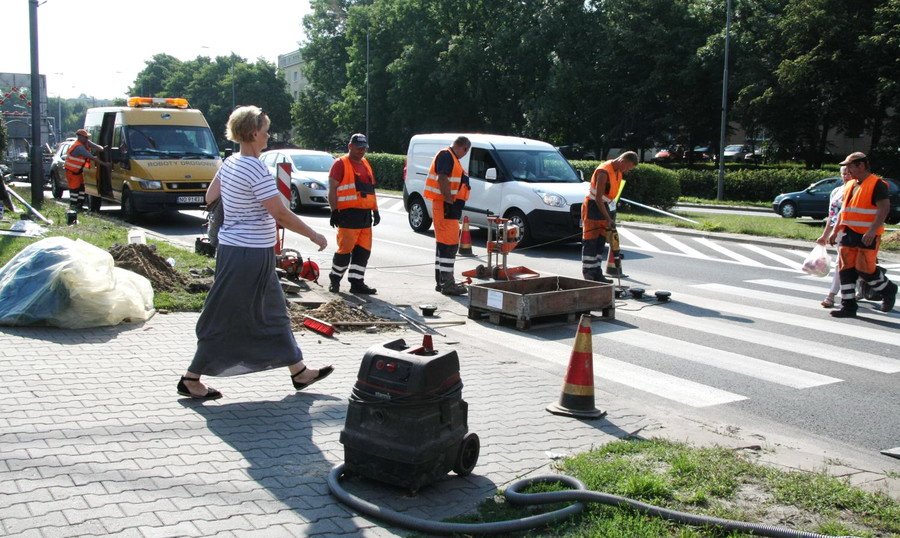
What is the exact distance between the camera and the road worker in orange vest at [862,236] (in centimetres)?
1025

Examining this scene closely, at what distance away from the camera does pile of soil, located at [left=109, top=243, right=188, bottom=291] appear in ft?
33.6

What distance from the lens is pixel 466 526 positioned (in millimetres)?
4027

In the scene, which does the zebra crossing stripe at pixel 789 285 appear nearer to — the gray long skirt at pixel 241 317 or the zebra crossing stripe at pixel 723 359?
the zebra crossing stripe at pixel 723 359

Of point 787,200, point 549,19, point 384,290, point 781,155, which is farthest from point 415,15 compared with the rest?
point 384,290

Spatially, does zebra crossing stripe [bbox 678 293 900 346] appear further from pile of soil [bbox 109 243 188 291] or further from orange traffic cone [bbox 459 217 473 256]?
pile of soil [bbox 109 243 188 291]

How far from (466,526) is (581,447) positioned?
158 cm

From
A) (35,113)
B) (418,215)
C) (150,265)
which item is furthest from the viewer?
(35,113)

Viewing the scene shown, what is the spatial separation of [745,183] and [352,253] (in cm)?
3174

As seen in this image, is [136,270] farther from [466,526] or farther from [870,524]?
[870,524]

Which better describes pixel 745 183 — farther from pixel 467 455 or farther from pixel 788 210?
pixel 467 455

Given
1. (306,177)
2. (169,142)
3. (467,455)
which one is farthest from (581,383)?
(306,177)

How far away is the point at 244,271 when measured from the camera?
19.1 ft

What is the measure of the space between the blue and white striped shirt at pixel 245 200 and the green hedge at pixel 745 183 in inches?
1351

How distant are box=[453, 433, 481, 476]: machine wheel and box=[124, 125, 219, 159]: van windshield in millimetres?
15682
